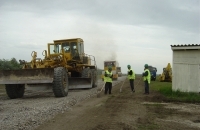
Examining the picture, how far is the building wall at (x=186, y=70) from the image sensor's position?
15586mm

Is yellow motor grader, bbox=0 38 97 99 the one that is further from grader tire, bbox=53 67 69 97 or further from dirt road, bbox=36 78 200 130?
dirt road, bbox=36 78 200 130

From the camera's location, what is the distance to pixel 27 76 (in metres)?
14.6

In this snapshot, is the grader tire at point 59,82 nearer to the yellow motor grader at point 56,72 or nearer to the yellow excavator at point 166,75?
the yellow motor grader at point 56,72

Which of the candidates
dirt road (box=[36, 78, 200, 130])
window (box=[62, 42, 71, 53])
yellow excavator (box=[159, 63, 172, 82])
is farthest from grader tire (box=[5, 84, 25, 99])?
yellow excavator (box=[159, 63, 172, 82])

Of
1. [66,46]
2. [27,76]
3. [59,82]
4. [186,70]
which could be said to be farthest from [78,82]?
[186,70]

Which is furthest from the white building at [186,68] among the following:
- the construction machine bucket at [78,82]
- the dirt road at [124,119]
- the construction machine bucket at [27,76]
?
the construction machine bucket at [27,76]

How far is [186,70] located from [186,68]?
0.11m

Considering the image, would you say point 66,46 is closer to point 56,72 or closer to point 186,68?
point 56,72

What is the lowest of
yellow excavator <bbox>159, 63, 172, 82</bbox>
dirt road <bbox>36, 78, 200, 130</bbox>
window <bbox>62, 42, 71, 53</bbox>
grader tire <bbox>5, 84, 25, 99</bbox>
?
dirt road <bbox>36, 78, 200, 130</bbox>

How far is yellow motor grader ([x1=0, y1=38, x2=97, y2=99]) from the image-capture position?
14.4m

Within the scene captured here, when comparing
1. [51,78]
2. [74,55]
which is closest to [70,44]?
[74,55]

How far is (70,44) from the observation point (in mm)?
19500

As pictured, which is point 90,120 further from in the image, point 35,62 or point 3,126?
point 35,62

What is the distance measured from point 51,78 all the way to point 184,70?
288 inches
